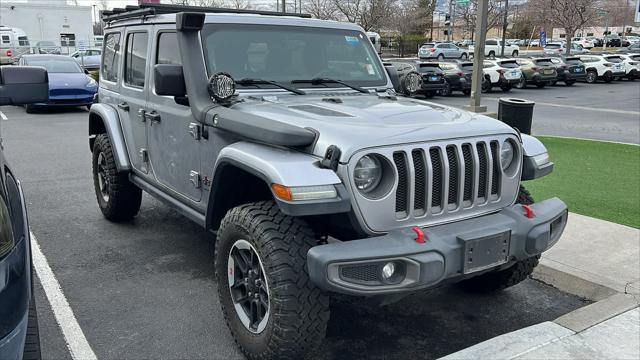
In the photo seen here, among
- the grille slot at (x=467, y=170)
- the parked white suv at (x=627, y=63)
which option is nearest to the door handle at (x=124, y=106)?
the grille slot at (x=467, y=170)

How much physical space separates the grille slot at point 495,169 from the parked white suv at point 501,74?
22.8 meters

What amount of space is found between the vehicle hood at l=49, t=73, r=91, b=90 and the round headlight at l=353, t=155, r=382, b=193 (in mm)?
14775

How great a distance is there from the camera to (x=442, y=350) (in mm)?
3643

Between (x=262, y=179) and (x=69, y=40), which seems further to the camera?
(x=69, y=40)

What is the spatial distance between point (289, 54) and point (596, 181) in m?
5.04

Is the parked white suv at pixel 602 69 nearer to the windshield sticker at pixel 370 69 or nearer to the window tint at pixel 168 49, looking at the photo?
the windshield sticker at pixel 370 69

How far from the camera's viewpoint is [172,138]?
448 centimetres

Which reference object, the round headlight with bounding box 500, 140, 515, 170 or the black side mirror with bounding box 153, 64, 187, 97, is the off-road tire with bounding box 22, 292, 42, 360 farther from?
the round headlight with bounding box 500, 140, 515, 170

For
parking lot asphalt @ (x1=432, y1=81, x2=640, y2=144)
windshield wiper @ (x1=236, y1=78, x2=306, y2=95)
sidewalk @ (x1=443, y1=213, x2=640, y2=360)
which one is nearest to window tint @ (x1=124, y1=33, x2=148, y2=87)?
windshield wiper @ (x1=236, y1=78, x2=306, y2=95)

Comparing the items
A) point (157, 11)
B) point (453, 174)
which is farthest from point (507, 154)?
point (157, 11)

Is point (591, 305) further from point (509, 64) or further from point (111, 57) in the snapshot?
point (509, 64)

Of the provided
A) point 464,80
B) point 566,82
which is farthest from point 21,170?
point 566,82

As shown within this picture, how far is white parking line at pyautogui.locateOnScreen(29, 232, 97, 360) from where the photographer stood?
140 inches

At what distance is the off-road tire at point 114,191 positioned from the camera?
18.6 ft
